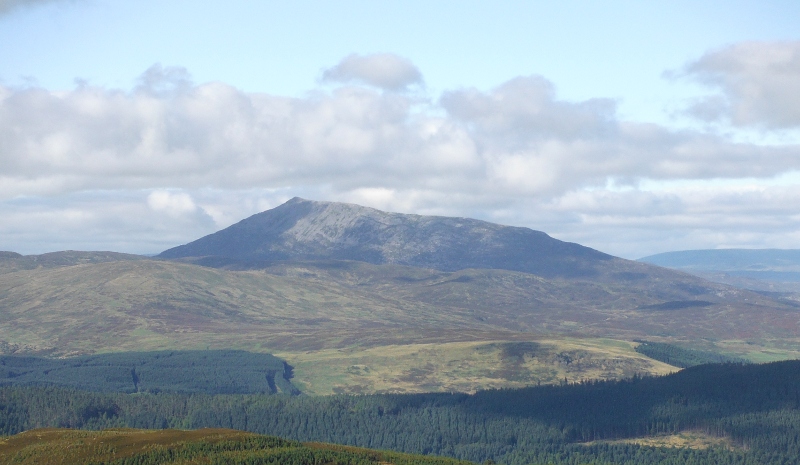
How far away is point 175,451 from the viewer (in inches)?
5645

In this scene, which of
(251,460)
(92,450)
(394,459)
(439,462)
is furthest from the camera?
(439,462)

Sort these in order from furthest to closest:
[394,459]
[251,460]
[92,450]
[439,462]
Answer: [439,462], [394,459], [92,450], [251,460]

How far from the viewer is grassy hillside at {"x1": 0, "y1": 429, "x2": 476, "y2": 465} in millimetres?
140500

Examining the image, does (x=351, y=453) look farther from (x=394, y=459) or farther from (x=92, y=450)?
(x=92, y=450)

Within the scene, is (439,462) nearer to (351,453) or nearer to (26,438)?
(351,453)

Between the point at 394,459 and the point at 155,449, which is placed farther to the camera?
the point at 394,459

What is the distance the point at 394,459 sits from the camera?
161125 mm

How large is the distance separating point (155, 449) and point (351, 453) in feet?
99.1

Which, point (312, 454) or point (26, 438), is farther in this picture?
point (26, 438)

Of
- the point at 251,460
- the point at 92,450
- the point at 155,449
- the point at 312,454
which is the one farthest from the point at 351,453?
the point at 92,450

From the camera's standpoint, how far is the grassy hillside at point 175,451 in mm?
140500

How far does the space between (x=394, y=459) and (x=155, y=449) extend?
131 ft

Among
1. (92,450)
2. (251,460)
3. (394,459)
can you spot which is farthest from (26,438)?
(394,459)

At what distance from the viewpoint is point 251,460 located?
13850cm
